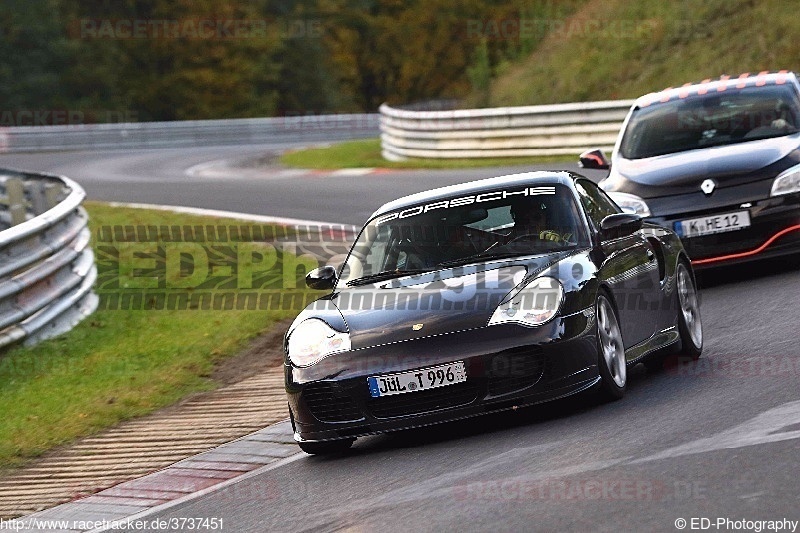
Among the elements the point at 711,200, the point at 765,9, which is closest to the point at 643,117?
the point at 711,200

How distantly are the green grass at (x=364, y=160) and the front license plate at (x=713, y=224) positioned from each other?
14019mm

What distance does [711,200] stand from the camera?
11.9m

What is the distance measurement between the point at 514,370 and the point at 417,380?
486 mm

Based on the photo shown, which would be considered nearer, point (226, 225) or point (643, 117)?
point (643, 117)

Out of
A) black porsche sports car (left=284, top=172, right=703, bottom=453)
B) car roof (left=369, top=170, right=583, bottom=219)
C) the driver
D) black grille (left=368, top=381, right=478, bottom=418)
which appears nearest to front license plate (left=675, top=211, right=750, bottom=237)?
black porsche sports car (left=284, top=172, right=703, bottom=453)

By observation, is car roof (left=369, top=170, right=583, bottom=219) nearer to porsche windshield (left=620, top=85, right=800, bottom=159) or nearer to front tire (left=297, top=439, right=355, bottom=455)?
front tire (left=297, top=439, right=355, bottom=455)

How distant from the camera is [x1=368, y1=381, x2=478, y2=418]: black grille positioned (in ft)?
25.2

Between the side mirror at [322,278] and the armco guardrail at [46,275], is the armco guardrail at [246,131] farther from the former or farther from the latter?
the side mirror at [322,278]

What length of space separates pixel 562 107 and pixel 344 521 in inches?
808

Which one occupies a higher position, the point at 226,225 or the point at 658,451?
the point at 658,451

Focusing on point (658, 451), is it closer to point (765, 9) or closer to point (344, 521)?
point (344, 521)

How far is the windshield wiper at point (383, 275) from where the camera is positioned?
8539 mm

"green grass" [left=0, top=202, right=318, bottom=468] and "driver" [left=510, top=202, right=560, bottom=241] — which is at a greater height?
"driver" [left=510, top=202, right=560, bottom=241]

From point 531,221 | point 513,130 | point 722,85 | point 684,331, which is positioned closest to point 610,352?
point 531,221
